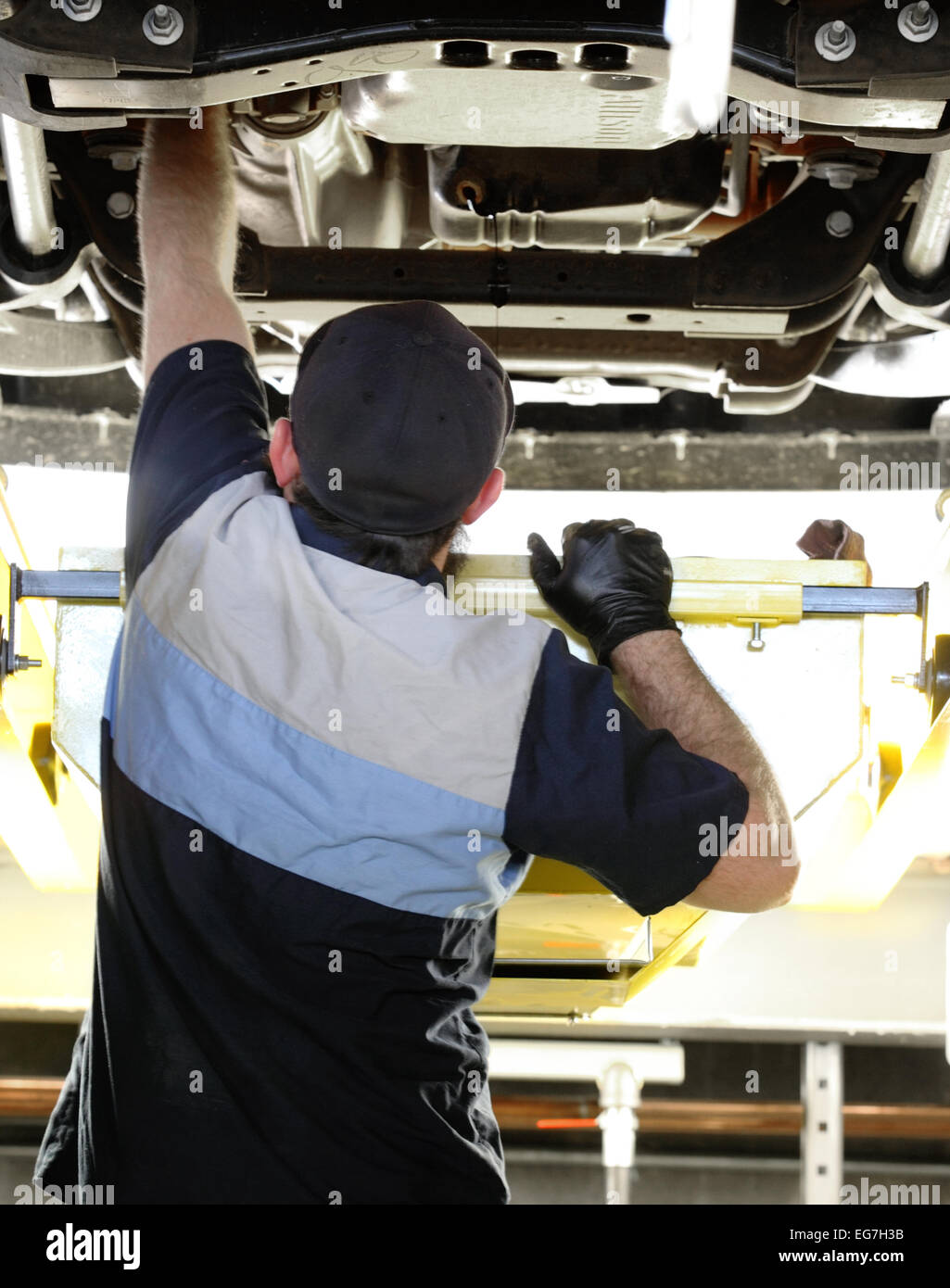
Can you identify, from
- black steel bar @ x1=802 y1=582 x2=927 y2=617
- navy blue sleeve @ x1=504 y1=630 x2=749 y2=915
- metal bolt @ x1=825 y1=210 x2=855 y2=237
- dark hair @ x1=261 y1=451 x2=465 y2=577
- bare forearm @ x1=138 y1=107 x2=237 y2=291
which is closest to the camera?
navy blue sleeve @ x1=504 y1=630 x2=749 y2=915

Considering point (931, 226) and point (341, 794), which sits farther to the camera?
point (931, 226)

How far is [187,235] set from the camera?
182 centimetres

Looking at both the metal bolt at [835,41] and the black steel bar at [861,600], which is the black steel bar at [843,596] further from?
the metal bolt at [835,41]

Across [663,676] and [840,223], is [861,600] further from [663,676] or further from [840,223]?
[840,223]

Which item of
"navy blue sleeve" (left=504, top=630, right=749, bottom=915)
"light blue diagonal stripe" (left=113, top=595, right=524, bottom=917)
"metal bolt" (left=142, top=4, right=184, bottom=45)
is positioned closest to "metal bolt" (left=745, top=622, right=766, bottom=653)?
"navy blue sleeve" (left=504, top=630, right=749, bottom=915)

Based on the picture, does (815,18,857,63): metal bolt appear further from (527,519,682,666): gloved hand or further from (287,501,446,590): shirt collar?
(287,501,446,590): shirt collar

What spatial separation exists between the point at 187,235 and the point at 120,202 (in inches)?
20.5

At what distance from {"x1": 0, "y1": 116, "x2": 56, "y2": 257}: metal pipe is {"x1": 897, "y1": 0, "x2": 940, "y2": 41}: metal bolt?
1093 millimetres

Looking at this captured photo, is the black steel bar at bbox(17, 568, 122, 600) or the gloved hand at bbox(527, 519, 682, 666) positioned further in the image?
the black steel bar at bbox(17, 568, 122, 600)

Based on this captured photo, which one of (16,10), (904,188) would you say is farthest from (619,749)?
(904,188)

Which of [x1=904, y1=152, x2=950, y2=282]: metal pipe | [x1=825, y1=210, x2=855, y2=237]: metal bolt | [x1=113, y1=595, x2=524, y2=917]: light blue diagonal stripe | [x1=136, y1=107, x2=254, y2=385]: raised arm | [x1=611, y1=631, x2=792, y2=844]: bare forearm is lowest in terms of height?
[x1=113, y1=595, x2=524, y2=917]: light blue diagonal stripe

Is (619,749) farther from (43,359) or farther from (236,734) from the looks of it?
(43,359)

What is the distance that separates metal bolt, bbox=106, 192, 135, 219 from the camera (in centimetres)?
227

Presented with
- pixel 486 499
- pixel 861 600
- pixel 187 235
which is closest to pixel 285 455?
pixel 486 499
